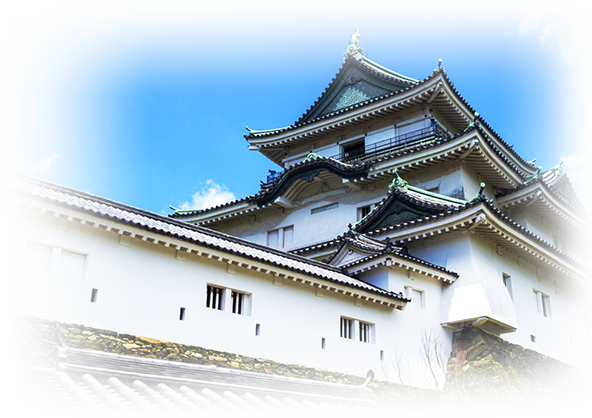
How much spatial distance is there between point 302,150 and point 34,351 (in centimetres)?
2007

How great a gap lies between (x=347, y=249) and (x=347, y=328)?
3.71 meters

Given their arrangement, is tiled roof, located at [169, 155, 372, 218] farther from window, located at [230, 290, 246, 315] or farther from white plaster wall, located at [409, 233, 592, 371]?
window, located at [230, 290, 246, 315]

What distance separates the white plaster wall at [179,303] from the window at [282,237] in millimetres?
9360

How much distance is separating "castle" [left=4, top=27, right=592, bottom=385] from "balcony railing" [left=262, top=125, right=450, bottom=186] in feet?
0.32

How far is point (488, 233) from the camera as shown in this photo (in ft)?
63.7

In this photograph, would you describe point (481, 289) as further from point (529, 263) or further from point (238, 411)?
point (238, 411)

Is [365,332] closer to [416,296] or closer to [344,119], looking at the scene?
[416,296]

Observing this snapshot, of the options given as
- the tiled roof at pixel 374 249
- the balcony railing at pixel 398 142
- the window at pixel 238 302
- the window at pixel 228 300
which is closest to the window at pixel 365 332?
the tiled roof at pixel 374 249

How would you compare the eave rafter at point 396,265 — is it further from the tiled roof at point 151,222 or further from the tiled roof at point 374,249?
the tiled roof at point 151,222

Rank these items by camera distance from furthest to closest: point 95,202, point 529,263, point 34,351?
point 529,263 < point 95,202 < point 34,351

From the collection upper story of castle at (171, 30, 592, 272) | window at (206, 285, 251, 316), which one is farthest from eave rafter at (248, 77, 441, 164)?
window at (206, 285, 251, 316)

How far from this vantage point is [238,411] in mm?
6898

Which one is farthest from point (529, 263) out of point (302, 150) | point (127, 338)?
point (127, 338)

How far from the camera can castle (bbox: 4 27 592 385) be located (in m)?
12.4
